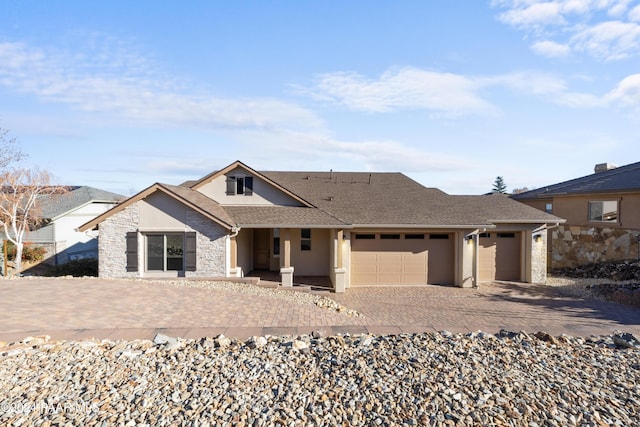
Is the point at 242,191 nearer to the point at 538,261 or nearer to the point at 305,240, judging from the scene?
the point at 305,240

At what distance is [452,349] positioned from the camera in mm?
5332

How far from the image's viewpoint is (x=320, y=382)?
4273mm

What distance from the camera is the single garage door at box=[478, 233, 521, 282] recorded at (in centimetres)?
1577

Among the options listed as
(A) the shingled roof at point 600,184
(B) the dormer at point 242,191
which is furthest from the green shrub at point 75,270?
(A) the shingled roof at point 600,184

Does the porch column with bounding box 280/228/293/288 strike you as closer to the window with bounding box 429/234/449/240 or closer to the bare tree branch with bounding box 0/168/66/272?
the window with bounding box 429/234/449/240

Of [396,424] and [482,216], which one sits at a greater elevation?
[482,216]

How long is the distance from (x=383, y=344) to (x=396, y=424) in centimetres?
203

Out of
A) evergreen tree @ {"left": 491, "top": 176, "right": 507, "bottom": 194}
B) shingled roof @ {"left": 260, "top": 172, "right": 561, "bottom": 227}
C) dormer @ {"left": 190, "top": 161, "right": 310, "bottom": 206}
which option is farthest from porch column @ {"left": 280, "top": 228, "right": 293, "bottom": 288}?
evergreen tree @ {"left": 491, "top": 176, "right": 507, "bottom": 194}

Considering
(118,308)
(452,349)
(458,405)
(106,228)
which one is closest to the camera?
(458,405)

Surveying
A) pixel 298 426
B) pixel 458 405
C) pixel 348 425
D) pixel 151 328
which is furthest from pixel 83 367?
pixel 458 405

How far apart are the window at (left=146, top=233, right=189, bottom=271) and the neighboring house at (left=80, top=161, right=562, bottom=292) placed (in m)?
0.04

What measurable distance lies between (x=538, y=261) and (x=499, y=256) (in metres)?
1.61

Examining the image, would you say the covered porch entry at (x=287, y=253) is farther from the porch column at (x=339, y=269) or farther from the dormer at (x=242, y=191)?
the dormer at (x=242, y=191)

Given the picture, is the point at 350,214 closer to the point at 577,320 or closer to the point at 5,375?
the point at 577,320
